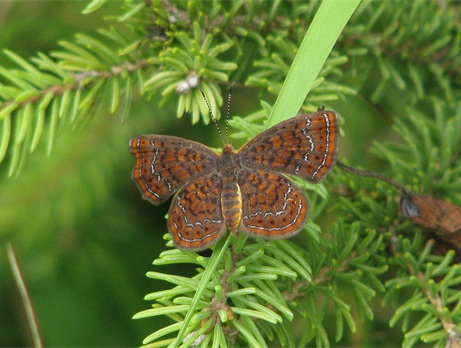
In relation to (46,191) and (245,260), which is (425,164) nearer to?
(245,260)

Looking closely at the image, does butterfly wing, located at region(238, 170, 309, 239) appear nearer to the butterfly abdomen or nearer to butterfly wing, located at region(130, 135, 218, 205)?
the butterfly abdomen

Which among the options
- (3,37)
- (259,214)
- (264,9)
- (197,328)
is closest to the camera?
(197,328)

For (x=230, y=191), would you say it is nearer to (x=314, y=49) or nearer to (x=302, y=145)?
(x=302, y=145)

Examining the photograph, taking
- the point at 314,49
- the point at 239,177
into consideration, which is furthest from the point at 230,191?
the point at 314,49

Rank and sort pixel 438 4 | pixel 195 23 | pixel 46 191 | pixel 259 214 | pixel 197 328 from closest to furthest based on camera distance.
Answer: pixel 197 328 → pixel 259 214 → pixel 195 23 → pixel 438 4 → pixel 46 191

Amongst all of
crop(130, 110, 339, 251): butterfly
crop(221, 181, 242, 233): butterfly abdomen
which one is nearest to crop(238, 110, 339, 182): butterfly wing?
crop(130, 110, 339, 251): butterfly

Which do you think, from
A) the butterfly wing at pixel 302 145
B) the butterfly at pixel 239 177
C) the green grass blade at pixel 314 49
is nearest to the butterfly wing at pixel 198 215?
the butterfly at pixel 239 177

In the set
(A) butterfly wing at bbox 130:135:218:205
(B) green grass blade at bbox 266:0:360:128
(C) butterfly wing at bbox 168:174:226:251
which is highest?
(B) green grass blade at bbox 266:0:360:128

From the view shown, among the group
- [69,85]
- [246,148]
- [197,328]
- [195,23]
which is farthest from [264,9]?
[197,328]
